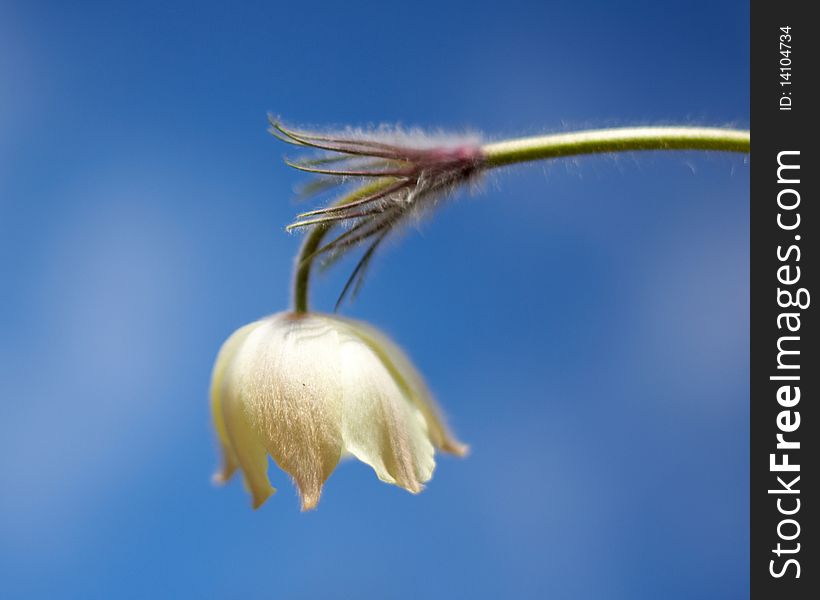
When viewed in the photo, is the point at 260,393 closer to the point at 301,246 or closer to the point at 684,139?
→ the point at 301,246

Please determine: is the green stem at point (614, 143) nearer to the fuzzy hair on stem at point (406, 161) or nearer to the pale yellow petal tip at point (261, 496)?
the fuzzy hair on stem at point (406, 161)

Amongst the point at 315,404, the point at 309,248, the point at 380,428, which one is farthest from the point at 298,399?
the point at 309,248

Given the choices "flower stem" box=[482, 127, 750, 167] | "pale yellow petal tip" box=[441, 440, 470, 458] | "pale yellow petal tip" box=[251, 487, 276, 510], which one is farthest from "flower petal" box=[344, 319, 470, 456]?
"flower stem" box=[482, 127, 750, 167]

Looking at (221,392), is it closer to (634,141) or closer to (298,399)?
(298,399)

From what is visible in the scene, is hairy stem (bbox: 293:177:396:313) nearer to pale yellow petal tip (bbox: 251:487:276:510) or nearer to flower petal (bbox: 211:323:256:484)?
flower petal (bbox: 211:323:256:484)

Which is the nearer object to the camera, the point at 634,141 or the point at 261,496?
the point at 634,141
